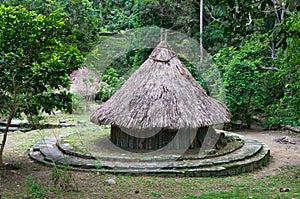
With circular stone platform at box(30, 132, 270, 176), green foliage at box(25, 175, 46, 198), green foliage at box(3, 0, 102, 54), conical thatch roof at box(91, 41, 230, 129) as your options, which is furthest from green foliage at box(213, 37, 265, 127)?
green foliage at box(25, 175, 46, 198)

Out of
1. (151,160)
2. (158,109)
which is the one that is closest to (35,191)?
(151,160)

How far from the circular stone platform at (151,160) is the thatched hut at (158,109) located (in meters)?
0.41

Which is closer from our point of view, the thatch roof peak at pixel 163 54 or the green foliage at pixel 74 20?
the thatch roof peak at pixel 163 54

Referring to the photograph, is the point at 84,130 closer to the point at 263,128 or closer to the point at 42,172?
the point at 42,172

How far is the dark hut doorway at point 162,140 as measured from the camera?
27.6 ft

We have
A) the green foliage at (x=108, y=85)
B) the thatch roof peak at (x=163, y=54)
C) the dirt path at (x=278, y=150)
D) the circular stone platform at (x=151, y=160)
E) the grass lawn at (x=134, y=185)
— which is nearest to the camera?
the grass lawn at (x=134, y=185)

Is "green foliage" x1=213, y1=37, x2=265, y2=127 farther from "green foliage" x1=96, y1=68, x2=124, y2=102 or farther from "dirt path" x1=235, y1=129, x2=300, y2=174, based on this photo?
"green foliage" x1=96, y1=68, x2=124, y2=102

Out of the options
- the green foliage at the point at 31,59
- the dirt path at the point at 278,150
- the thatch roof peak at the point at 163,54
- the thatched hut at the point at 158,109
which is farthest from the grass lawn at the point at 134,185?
the thatch roof peak at the point at 163,54

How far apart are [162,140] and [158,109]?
790mm

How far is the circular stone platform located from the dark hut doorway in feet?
0.73

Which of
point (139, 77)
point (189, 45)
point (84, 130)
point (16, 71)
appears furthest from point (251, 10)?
point (189, 45)

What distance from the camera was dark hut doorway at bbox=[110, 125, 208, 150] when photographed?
840cm

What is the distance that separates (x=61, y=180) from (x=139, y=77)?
3859 mm

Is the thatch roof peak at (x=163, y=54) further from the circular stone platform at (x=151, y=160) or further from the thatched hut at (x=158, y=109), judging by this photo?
the circular stone platform at (x=151, y=160)
